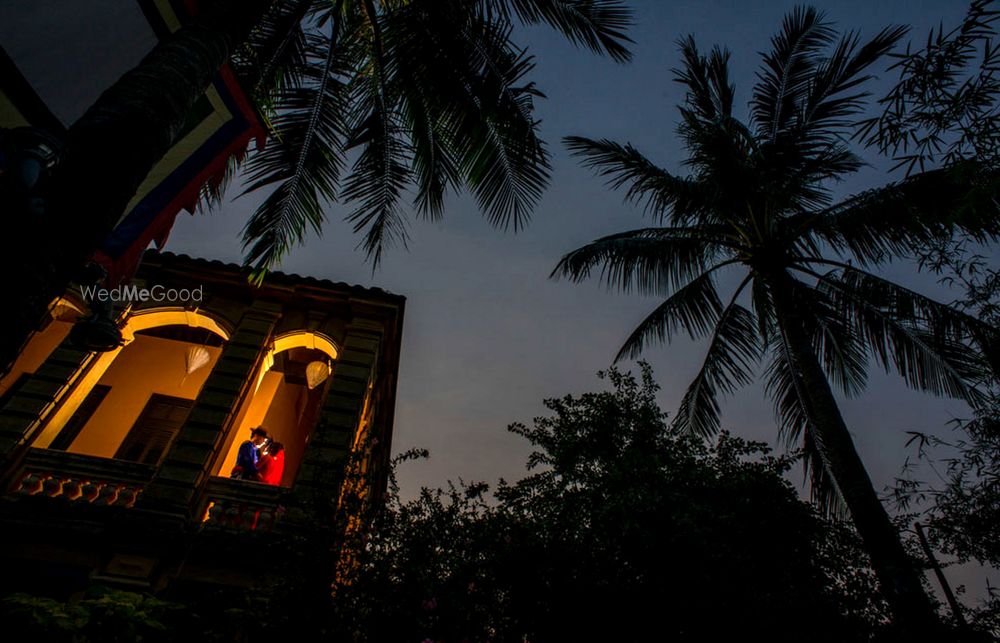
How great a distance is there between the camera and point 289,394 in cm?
1202

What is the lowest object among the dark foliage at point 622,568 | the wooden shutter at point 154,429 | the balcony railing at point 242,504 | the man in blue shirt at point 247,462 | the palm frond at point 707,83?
the dark foliage at point 622,568

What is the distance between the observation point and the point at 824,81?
9102 millimetres

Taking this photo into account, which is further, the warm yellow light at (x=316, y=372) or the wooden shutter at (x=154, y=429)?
the warm yellow light at (x=316, y=372)

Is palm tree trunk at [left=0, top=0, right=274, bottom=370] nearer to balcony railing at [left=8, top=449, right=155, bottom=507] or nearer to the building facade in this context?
the building facade

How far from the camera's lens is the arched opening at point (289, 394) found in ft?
31.3

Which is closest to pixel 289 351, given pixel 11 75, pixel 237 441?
pixel 237 441

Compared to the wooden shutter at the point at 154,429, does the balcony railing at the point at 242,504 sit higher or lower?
lower

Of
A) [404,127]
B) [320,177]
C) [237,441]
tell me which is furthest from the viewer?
[237,441]

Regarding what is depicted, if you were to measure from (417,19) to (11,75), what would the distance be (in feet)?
14.9

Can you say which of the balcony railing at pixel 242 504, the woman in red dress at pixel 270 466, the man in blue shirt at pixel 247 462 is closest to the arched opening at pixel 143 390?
the man in blue shirt at pixel 247 462

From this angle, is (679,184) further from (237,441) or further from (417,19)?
(237,441)

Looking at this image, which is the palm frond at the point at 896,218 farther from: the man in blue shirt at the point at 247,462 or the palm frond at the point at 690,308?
the man in blue shirt at the point at 247,462

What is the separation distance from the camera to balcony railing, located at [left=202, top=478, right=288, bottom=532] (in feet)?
23.0

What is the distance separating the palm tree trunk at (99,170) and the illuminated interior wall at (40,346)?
915 cm
